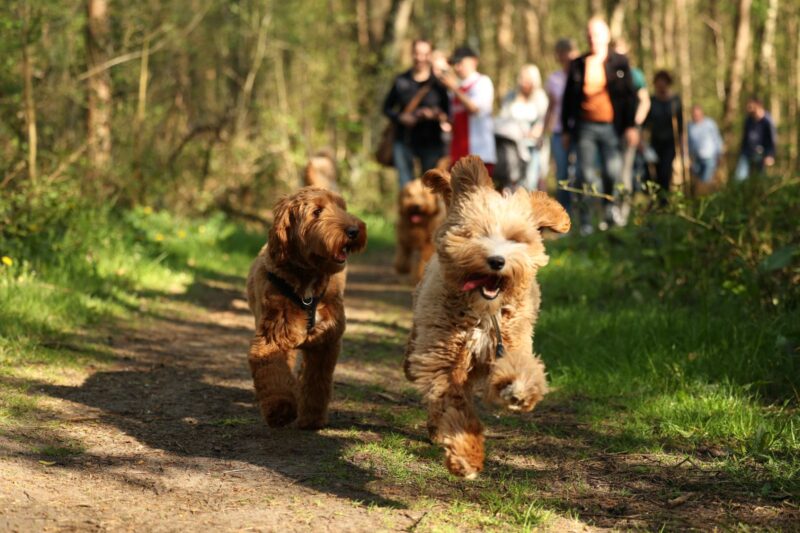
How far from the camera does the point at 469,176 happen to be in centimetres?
439

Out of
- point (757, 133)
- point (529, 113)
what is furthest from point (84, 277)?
point (757, 133)

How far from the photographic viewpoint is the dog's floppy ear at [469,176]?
4.38m

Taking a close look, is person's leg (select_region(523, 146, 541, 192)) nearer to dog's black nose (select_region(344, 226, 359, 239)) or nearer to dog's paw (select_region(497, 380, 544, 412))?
dog's black nose (select_region(344, 226, 359, 239))

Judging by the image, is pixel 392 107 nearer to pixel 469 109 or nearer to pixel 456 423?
pixel 469 109

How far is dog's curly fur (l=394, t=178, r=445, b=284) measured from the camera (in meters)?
10.6

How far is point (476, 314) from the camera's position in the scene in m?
4.37

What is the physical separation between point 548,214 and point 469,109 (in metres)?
6.25

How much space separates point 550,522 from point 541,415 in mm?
1788

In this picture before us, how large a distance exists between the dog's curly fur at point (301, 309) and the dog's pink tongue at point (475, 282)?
3.47 ft

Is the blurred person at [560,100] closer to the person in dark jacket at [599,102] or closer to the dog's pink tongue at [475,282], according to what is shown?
the person in dark jacket at [599,102]

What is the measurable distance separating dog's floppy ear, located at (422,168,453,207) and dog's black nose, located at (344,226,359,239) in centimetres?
49

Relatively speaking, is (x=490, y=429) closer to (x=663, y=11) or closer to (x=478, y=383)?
(x=478, y=383)

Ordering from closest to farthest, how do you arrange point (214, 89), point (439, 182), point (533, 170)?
point (439, 182), point (533, 170), point (214, 89)

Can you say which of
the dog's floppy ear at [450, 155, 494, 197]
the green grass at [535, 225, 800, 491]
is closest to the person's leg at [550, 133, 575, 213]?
the green grass at [535, 225, 800, 491]
